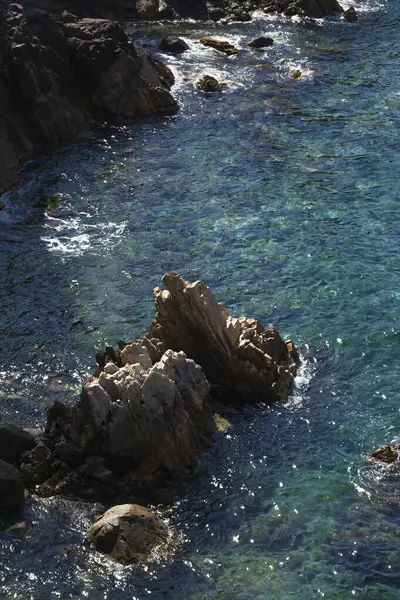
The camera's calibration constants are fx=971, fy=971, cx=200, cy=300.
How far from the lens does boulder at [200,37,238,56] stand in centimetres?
5744

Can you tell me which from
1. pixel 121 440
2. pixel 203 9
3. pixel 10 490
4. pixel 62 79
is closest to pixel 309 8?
pixel 203 9

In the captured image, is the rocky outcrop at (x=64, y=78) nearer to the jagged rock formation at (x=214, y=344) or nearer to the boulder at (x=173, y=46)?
the boulder at (x=173, y=46)

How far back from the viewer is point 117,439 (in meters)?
24.2

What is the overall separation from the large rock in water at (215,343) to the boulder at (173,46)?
107 feet

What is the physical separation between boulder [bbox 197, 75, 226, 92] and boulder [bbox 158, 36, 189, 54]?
576 cm

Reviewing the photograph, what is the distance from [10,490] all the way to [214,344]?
7.51 metres

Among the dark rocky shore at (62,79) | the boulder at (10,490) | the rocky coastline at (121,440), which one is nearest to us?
the boulder at (10,490)

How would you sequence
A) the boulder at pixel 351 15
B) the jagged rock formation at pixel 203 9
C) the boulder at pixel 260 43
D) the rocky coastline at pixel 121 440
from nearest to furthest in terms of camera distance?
the rocky coastline at pixel 121 440, the boulder at pixel 260 43, the boulder at pixel 351 15, the jagged rock formation at pixel 203 9

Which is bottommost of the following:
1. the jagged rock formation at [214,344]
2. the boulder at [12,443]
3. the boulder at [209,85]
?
the boulder at [12,443]

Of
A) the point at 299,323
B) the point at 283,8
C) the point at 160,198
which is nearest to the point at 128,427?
the point at 299,323

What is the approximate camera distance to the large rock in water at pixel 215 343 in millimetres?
27344

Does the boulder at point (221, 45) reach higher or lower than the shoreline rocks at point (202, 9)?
lower

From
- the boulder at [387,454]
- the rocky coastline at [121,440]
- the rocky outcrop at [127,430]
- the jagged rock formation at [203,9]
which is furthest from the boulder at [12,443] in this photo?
the jagged rock formation at [203,9]

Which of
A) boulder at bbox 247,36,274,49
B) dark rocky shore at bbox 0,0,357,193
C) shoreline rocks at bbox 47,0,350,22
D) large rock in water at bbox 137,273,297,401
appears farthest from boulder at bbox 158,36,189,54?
A: large rock in water at bbox 137,273,297,401
